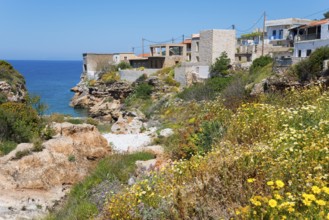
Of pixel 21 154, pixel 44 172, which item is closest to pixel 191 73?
pixel 21 154

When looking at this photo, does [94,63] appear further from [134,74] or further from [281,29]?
[281,29]

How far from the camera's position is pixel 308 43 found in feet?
110

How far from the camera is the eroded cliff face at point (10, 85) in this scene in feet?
70.3

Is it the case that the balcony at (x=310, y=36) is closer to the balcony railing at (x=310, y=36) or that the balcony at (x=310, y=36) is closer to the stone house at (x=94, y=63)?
the balcony railing at (x=310, y=36)

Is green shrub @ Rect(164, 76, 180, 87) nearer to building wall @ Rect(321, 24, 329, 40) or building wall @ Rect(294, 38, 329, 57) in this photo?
building wall @ Rect(294, 38, 329, 57)

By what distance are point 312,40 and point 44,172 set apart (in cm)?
3024

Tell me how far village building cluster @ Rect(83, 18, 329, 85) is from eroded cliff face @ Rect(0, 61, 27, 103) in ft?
57.4

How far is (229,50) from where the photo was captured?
4012 cm

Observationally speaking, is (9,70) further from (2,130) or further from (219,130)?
(219,130)

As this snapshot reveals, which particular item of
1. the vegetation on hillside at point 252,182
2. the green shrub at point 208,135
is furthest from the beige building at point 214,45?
the vegetation on hillside at point 252,182

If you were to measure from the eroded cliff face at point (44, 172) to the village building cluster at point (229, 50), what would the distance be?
1524 centimetres

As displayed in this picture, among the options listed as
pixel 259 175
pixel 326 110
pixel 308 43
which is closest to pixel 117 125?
pixel 326 110

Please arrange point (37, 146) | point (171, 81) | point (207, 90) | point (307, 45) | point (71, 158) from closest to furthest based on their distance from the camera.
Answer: point (37, 146) < point (71, 158) < point (207, 90) < point (307, 45) < point (171, 81)

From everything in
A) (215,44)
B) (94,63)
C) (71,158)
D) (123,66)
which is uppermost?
(215,44)
